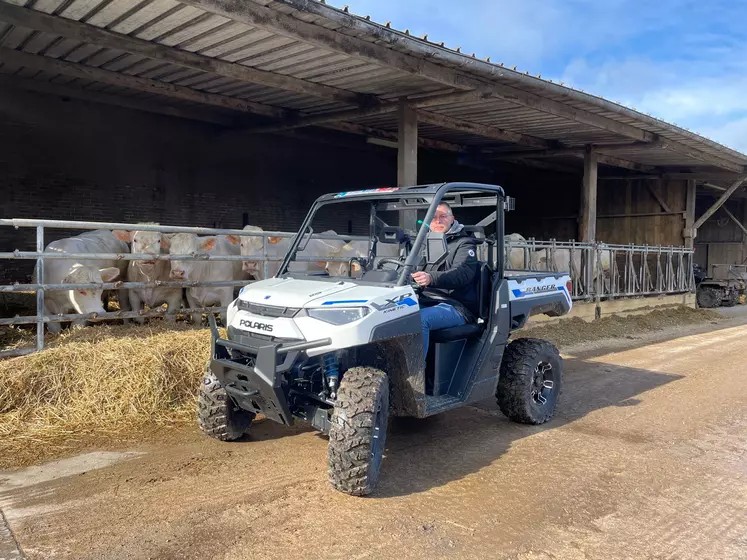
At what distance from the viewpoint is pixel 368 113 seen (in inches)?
462

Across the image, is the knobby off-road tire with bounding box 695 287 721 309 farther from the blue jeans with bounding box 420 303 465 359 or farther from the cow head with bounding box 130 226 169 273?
the blue jeans with bounding box 420 303 465 359

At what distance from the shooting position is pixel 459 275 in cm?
487

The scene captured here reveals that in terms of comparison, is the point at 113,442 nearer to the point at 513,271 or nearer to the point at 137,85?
the point at 513,271

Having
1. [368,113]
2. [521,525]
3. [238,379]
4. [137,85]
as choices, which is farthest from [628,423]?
[137,85]

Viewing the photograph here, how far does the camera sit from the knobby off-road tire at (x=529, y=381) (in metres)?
5.51

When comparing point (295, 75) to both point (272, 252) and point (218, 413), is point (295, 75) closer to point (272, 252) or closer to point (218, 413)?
point (272, 252)

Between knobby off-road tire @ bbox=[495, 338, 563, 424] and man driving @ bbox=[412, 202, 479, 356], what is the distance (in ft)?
2.29

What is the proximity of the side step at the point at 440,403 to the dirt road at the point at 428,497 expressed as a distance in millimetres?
406

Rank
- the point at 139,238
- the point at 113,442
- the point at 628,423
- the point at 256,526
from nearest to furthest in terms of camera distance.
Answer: the point at 256,526
the point at 113,442
the point at 628,423
the point at 139,238

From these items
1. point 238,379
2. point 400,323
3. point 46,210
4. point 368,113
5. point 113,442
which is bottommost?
point 113,442

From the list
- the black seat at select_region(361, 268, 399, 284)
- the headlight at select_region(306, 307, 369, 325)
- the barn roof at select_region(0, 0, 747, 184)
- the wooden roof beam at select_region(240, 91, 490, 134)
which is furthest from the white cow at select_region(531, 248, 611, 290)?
the headlight at select_region(306, 307, 369, 325)

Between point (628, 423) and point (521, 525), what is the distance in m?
2.59

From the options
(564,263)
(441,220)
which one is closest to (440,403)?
(441,220)

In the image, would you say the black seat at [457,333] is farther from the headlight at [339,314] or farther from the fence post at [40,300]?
the fence post at [40,300]
